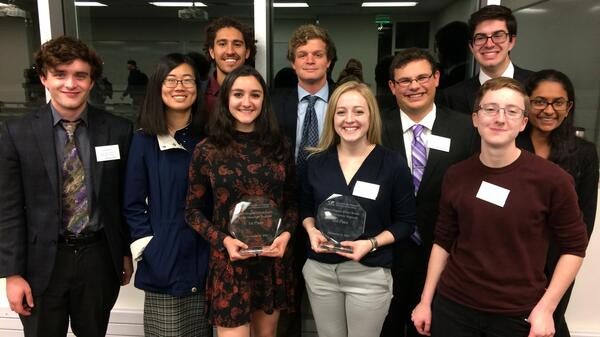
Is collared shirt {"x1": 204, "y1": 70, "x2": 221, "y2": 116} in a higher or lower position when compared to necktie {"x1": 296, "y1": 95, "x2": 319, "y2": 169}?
higher

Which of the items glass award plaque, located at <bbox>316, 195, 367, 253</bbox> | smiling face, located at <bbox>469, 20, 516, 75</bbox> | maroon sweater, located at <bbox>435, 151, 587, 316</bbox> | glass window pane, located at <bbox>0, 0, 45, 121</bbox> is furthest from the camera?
glass window pane, located at <bbox>0, 0, 45, 121</bbox>

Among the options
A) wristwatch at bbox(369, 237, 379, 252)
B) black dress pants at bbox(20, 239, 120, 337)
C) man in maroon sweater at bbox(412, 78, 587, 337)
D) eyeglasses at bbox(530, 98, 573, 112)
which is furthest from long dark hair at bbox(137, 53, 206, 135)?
eyeglasses at bbox(530, 98, 573, 112)

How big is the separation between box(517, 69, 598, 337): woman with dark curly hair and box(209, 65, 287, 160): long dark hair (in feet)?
3.62

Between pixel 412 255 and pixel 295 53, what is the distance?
124cm

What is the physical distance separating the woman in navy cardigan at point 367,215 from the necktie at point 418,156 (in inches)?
8.9

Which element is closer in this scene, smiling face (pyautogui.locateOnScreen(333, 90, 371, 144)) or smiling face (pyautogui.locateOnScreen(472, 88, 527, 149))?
smiling face (pyautogui.locateOnScreen(472, 88, 527, 149))

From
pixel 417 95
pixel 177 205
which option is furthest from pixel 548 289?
pixel 177 205

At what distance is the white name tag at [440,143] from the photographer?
201cm

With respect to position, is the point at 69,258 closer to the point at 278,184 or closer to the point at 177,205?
the point at 177,205

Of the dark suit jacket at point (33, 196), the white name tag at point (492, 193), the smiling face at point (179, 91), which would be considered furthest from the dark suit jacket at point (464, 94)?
the dark suit jacket at point (33, 196)

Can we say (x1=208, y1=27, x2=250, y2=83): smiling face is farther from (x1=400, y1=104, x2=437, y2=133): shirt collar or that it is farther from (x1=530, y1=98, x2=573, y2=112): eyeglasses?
(x1=530, y1=98, x2=573, y2=112): eyeglasses

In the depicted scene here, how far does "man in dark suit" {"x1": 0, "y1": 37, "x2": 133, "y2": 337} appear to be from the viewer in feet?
5.95

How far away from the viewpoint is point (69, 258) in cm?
189

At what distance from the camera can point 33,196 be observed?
5.99 feet
